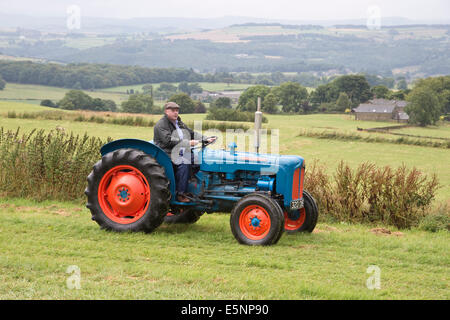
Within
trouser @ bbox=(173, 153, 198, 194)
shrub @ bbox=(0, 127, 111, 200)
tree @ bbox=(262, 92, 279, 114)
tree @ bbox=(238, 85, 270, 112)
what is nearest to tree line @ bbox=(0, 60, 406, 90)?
tree @ bbox=(238, 85, 270, 112)

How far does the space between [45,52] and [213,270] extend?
586 feet

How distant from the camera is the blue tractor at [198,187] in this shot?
747 centimetres

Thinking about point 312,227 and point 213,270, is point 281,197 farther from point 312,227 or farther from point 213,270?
point 213,270

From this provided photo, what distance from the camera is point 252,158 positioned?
7.70 meters

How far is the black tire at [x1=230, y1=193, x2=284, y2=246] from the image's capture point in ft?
23.2

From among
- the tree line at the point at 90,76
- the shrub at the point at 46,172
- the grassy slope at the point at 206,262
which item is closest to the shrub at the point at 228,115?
the tree line at the point at 90,76

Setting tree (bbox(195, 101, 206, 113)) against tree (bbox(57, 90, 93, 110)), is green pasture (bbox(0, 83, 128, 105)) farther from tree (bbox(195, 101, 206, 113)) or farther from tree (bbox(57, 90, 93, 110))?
tree (bbox(195, 101, 206, 113))

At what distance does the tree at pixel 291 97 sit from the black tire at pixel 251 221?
195 ft

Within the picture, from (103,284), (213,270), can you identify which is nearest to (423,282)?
(213,270)

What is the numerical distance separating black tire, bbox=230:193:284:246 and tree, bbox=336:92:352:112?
6553 cm

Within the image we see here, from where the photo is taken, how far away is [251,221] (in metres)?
7.25

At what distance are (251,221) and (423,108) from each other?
60387 millimetres

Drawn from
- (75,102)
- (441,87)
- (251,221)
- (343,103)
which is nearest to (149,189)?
(251,221)

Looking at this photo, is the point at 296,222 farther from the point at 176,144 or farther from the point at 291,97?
the point at 291,97
